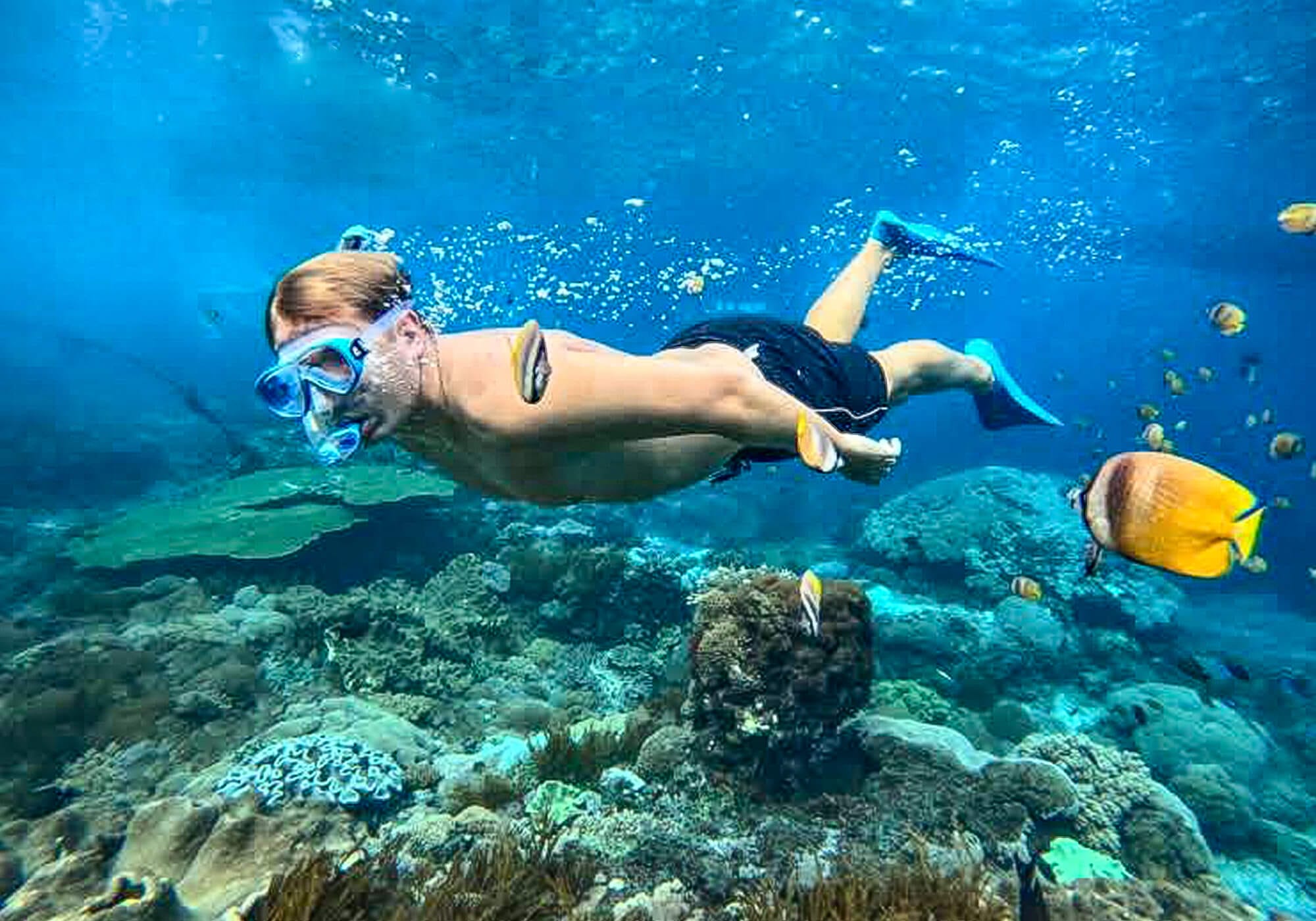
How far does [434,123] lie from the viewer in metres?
29.7

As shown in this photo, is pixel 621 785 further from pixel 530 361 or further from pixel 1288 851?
pixel 1288 851

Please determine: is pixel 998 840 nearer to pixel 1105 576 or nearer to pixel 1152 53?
pixel 1105 576

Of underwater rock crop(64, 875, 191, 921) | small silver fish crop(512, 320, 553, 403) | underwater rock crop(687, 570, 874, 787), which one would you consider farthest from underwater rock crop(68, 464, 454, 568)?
small silver fish crop(512, 320, 553, 403)

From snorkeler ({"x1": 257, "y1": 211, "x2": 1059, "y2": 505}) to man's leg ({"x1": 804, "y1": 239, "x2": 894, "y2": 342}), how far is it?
1549mm

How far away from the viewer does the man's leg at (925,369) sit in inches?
194

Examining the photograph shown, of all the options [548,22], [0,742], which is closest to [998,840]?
[0,742]

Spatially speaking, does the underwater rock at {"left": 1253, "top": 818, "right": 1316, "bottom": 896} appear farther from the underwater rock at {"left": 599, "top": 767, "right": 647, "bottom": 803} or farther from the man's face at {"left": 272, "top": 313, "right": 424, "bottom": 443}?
the man's face at {"left": 272, "top": 313, "right": 424, "bottom": 443}

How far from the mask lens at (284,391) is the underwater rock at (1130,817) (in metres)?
7.03

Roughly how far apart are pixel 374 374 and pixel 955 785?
5656 mm

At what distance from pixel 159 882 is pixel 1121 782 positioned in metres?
7.73

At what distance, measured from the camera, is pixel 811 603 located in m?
4.91

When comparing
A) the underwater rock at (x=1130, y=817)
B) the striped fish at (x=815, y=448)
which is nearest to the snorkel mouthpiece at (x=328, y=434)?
the striped fish at (x=815, y=448)

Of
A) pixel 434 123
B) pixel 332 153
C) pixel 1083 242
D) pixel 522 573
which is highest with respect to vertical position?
pixel 332 153

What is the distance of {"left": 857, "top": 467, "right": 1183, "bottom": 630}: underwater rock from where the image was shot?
44.6 ft
